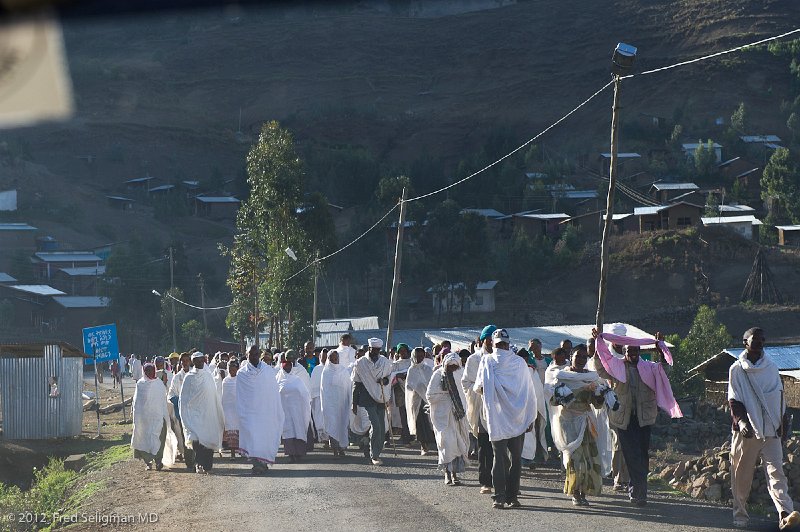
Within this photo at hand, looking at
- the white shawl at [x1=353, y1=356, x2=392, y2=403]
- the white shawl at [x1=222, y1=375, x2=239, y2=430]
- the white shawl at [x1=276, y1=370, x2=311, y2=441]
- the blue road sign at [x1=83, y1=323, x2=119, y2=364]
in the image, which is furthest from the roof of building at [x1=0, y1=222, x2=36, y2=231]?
the white shawl at [x1=353, y1=356, x2=392, y2=403]

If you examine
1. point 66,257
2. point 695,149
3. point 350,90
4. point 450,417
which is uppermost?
point 350,90

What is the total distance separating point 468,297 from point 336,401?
5157cm

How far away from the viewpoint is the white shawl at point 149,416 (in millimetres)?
17953

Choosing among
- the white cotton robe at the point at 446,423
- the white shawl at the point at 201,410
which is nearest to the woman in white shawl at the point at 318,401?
the white shawl at the point at 201,410

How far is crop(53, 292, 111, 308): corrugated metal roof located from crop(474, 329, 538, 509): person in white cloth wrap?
6277 centimetres

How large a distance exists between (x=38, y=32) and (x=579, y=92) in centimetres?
13613

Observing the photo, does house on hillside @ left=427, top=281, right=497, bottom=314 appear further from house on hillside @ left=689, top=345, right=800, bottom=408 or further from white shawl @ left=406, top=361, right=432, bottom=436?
white shawl @ left=406, top=361, right=432, bottom=436

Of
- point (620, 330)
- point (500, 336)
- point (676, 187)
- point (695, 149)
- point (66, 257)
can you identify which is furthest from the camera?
point (695, 149)

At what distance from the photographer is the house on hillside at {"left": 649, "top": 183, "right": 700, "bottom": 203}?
284 feet

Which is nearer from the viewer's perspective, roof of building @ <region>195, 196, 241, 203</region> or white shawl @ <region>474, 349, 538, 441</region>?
white shawl @ <region>474, 349, 538, 441</region>

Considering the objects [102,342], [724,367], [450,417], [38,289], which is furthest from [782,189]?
[450,417]

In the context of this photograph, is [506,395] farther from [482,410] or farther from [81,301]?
[81,301]

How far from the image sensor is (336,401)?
19219 millimetres

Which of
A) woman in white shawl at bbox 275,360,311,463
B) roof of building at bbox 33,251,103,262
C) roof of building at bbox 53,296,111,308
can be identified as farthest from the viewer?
roof of building at bbox 33,251,103,262
